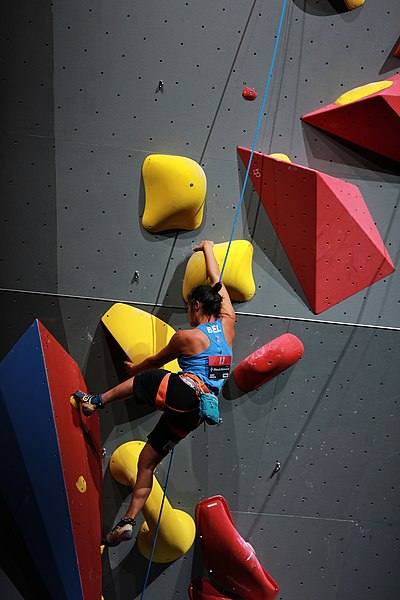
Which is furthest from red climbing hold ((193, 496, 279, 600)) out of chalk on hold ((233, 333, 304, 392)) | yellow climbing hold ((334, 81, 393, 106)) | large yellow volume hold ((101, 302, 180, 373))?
yellow climbing hold ((334, 81, 393, 106))

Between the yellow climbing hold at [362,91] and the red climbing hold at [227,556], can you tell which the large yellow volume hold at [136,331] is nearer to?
the red climbing hold at [227,556]

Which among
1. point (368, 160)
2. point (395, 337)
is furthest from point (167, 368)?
point (368, 160)

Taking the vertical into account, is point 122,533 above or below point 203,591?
above

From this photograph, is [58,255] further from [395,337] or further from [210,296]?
[395,337]

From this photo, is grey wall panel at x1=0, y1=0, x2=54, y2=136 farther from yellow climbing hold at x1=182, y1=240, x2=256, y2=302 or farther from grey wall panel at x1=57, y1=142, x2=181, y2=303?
yellow climbing hold at x1=182, y1=240, x2=256, y2=302

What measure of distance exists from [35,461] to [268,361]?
1018mm

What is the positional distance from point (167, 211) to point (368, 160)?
A: 0.91 metres

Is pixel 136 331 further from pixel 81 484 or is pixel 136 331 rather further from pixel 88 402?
pixel 81 484

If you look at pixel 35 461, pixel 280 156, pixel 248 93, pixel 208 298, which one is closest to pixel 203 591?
pixel 35 461

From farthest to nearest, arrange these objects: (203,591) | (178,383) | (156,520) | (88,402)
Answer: (203,591) → (156,520) → (88,402) → (178,383)

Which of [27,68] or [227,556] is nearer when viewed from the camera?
[27,68]

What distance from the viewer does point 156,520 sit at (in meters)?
2.94

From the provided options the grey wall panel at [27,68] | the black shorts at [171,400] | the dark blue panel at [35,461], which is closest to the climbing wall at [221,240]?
the grey wall panel at [27,68]

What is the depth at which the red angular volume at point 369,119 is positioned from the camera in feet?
9.48
